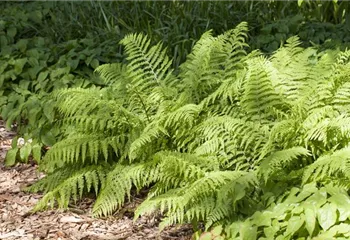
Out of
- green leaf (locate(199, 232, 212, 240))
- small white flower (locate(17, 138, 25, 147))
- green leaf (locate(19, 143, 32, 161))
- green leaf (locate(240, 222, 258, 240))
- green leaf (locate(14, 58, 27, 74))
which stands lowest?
green leaf (locate(199, 232, 212, 240))

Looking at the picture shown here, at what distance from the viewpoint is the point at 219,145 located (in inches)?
167

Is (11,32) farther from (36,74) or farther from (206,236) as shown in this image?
(206,236)

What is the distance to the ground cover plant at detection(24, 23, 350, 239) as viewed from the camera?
12.1 feet

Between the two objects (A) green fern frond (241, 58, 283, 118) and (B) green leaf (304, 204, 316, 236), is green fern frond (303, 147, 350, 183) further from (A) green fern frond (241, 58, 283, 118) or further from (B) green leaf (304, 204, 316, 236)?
(A) green fern frond (241, 58, 283, 118)

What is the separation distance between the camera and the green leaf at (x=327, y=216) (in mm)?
3436

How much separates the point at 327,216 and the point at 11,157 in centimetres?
254

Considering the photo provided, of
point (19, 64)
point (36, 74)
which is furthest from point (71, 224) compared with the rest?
point (19, 64)

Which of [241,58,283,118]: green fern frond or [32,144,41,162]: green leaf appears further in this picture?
[32,144,41,162]: green leaf

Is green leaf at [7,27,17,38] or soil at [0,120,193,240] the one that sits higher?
green leaf at [7,27,17,38]

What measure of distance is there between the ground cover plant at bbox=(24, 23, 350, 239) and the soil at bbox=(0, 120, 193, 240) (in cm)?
7

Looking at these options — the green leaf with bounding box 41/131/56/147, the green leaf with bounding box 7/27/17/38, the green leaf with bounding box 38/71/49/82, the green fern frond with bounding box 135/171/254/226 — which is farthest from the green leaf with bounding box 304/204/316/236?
the green leaf with bounding box 7/27/17/38

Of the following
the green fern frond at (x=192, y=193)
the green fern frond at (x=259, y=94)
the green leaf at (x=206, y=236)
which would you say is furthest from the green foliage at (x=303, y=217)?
the green fern frond at (x=259, y=94)

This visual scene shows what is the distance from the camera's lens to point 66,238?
424cm

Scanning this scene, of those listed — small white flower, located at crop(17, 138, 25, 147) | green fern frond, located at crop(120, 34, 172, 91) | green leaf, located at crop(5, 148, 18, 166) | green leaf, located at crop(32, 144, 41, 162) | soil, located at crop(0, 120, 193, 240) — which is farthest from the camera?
small white flower, located at crop(17, 138, 25, 147)
